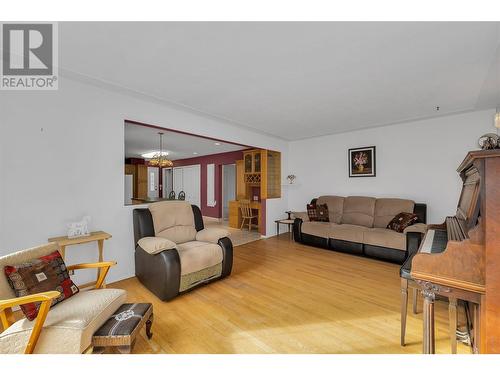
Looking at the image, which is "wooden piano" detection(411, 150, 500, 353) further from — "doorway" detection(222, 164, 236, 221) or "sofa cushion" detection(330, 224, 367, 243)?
"doorway" detection(222, 164, 236, 221)

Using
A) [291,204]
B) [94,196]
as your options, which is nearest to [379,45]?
[94,196]

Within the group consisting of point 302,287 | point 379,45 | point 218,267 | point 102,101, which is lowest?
point 302,287

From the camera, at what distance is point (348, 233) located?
3.88 metres

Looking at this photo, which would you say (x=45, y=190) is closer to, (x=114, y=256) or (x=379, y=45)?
(x=114, y=256)

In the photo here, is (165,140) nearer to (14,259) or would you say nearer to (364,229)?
(14,259)

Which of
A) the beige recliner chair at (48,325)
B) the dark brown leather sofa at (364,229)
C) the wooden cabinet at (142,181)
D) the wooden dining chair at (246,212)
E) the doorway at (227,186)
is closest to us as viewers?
the beige recliner chair at (48,325)

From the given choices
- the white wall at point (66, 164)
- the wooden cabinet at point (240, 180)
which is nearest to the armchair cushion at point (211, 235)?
the white wall at point (66, 164)

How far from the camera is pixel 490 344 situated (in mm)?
1085

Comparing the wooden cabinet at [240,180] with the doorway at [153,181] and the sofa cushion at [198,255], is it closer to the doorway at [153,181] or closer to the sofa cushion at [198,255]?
the sofa cushion at [198,255]

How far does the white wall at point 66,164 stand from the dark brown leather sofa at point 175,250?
15.7 inches

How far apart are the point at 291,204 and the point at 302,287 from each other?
3.33m

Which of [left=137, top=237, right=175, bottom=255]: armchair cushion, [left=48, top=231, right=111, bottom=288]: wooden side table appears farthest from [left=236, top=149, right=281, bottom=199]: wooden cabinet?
[left=48, top=231, right=111, bottom=288]: wooden side table

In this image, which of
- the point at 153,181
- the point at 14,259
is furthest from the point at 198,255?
the point at 153,181

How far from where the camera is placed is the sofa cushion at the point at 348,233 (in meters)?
3.77
